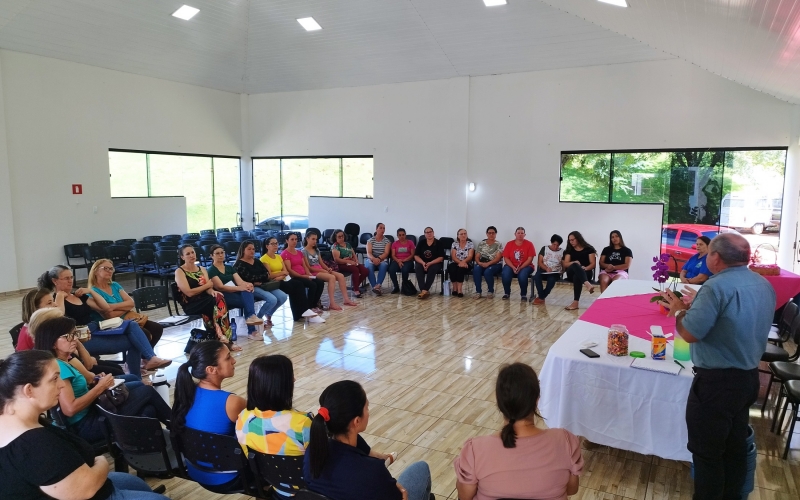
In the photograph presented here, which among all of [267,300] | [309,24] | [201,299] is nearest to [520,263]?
[267,300]

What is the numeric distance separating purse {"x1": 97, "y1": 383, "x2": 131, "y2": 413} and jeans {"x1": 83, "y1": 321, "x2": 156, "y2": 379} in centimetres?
173

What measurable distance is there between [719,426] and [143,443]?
2.76m

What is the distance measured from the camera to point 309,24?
9.28 metres

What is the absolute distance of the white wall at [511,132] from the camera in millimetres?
8625

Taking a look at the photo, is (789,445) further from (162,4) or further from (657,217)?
(162,4)

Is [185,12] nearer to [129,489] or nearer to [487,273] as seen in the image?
[487,273]

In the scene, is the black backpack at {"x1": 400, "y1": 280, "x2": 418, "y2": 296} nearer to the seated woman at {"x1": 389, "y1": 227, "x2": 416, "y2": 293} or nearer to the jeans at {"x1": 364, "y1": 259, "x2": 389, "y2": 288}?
the seated woman at {"x1": 389, "y1": 227, "x2": 416, "y2": 293}

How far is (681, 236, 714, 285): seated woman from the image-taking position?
606 centimetres

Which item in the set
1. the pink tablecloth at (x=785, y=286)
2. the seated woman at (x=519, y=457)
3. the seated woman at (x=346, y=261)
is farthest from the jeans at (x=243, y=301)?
the pink tablecloth at (x=785, y=286)

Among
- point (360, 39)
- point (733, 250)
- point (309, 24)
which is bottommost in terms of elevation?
point (733, 250)

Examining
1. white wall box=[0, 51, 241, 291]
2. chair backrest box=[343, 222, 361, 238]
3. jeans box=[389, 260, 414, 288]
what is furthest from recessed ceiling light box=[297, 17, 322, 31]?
jeans box=[389, 260, 414, 288]

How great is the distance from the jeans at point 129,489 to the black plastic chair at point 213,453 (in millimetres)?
227

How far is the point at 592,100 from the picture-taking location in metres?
9.36

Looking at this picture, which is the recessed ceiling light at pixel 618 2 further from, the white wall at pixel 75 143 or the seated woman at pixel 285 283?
the white wall at pixel 75 143
